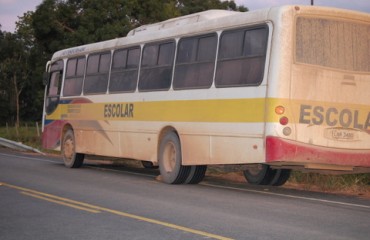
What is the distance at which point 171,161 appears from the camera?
14.6 meters

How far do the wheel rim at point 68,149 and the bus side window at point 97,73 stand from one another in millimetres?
1590

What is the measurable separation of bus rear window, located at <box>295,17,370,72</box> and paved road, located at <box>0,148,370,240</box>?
8.02 feet

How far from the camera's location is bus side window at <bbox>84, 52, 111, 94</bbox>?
57.6 feet

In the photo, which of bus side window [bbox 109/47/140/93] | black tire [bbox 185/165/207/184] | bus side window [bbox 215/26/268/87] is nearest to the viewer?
bus side window [bbox 215/26/268/87]

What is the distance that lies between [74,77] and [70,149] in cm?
204

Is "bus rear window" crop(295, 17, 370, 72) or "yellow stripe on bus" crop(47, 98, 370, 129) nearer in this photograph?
"yellow stripe on bus" crop(47, 98, 370, 129)

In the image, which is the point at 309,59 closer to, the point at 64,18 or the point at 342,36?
the point at 342,36

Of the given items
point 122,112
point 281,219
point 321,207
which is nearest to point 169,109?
point 122,112

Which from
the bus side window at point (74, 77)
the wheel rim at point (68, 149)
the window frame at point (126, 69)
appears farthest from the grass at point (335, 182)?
the bus side window at point (74, 77)

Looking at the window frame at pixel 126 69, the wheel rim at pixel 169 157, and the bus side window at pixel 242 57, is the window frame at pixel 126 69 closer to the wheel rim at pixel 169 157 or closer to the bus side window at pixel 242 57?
the wheel rim at pixel 169 157

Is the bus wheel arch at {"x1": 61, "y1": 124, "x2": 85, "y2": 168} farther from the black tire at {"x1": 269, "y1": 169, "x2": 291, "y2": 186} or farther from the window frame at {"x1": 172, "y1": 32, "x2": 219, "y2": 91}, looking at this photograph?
the black tire at {"x1": 269, "y1": 169, "x2": 291, "y2": 186}

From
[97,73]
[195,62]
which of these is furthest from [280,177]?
[97,73]

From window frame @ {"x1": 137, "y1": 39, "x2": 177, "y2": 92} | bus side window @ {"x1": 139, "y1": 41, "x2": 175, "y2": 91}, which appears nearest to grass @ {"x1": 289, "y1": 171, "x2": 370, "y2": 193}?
window frame @ {"x1": 137, "y1": 39, "x2": 177, "y2": 92}

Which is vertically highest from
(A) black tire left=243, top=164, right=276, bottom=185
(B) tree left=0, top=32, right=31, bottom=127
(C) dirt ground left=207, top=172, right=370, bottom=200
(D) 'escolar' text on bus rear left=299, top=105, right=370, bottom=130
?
(B) tree left=0, top=32, right=31, bottom=127
